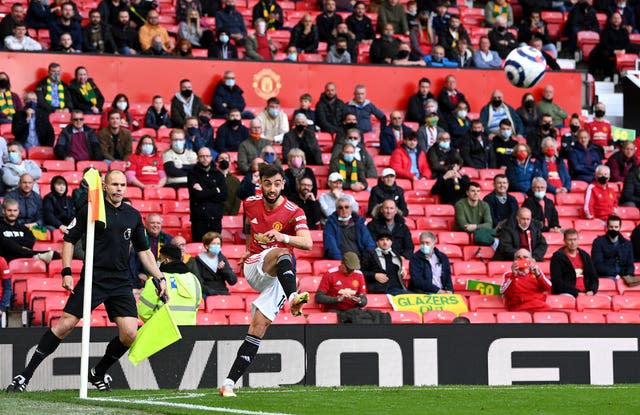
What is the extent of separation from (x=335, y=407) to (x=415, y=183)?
37.8 feet

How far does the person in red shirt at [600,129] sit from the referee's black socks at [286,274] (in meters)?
14.4

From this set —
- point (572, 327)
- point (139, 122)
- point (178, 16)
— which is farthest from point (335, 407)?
point (178, 16)

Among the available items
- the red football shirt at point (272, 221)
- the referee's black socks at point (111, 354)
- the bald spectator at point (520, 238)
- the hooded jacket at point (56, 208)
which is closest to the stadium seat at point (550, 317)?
the bald spectator at point (520, 238)

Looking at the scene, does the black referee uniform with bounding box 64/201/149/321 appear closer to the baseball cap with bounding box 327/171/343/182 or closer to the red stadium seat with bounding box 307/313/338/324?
the red stadium seat with bounding box 307/313/338/324

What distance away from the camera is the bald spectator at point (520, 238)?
63.3 feet

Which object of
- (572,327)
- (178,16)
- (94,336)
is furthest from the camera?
(178,16)

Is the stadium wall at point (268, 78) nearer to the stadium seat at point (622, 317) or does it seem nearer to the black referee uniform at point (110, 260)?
the stadium seat at point (622, 317)

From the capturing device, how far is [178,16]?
24.0m

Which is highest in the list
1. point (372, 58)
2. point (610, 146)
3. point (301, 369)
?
point (372, 58)

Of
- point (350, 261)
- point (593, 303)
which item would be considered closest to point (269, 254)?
point (350, 261)

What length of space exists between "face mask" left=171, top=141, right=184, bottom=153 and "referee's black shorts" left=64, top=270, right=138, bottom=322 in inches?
330

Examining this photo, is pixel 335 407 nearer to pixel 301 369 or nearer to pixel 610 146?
pixel 301 369

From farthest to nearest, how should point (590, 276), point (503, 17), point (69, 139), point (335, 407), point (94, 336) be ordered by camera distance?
point (503, 17)
point (69, 139)
point (590, 276)
point (94, 336)
point (335, 407)

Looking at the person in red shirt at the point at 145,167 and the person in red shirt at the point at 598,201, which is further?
the person in red shirt at the point at 598,201
